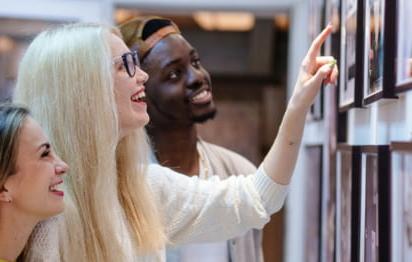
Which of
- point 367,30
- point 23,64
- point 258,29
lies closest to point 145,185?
point 23,64

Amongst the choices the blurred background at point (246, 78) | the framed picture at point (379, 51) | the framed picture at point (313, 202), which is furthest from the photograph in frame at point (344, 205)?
the blurred background at point (246, 78)

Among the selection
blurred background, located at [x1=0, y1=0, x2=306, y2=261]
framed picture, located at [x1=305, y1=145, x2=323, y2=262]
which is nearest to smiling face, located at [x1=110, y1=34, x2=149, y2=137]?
framed picture, located at [x1=305, y1=145, x2=323, y2=262]

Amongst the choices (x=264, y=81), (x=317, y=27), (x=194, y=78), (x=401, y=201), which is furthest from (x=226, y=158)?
(x=264, y=81)

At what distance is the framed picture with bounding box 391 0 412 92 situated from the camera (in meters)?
0.93

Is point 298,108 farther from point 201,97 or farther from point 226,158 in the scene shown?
point 226,158

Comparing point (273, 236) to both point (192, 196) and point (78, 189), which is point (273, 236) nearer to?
point (192, 196)

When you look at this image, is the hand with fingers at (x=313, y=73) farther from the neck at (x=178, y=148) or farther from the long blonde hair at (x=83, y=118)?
the neck at (x=178, y=148)

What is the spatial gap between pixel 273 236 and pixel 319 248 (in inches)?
97.6

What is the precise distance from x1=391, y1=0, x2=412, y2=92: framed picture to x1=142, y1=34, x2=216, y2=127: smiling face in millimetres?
900

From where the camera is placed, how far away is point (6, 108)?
1.20 metres

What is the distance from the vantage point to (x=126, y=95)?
1.42 metres

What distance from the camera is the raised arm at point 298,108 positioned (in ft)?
4.42

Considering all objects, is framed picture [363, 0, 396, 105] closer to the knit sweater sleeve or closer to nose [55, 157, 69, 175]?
the knit sweater sleeve

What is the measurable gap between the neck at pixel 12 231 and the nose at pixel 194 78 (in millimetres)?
769
